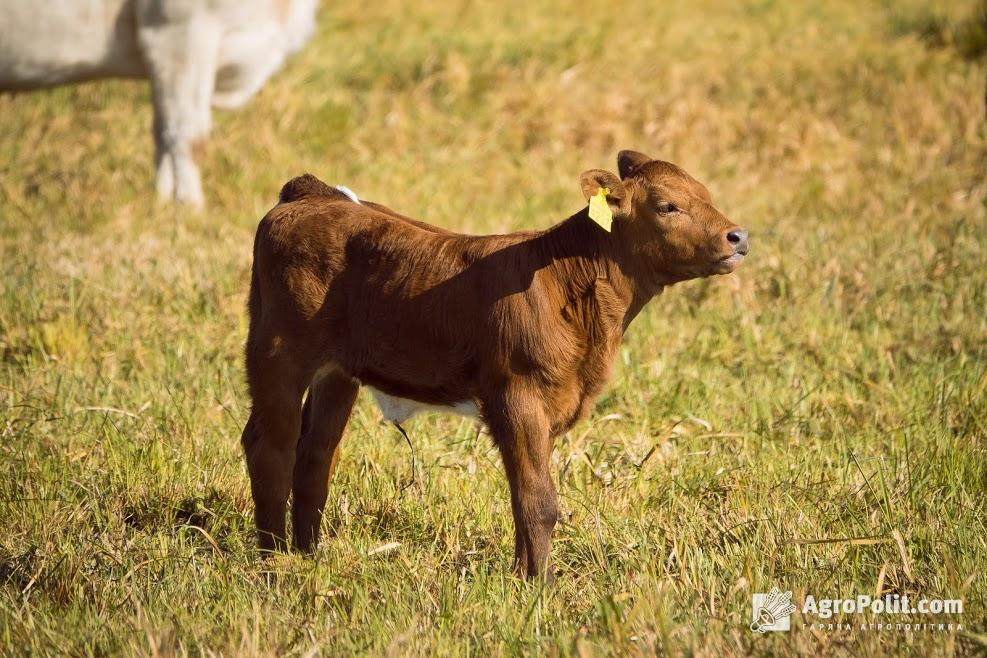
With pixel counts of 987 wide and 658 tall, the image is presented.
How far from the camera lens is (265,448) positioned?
4441 mm

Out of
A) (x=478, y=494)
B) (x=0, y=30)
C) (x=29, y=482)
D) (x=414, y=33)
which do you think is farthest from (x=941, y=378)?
(x=414, y=33)

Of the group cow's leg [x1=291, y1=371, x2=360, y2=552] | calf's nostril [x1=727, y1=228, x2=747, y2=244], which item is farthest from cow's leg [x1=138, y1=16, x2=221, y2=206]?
calf's nostril [x1=727, y1=228, x2=747, y2=244]

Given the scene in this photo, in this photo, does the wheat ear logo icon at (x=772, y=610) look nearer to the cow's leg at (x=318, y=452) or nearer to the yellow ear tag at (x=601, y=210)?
the yellow ear tag at (x=601, y=210)

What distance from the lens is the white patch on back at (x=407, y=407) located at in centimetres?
424

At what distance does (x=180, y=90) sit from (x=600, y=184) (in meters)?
5.83

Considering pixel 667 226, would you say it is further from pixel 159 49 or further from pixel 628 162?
pixel 159 49

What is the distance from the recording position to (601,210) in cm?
406

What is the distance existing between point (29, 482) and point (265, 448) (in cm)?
111

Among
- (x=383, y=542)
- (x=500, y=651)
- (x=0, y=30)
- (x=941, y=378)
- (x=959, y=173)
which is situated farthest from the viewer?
(x=959, y=173)

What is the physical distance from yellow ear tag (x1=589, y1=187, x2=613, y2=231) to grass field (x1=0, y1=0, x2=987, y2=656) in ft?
3.24

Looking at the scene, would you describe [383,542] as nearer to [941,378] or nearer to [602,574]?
[602,574]

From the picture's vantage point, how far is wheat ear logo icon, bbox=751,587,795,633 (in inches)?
149

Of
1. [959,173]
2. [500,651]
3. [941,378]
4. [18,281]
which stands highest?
[959,173]

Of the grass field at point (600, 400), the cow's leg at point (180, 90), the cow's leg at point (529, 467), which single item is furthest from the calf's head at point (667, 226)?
the cow's leg at point (180, 90)
